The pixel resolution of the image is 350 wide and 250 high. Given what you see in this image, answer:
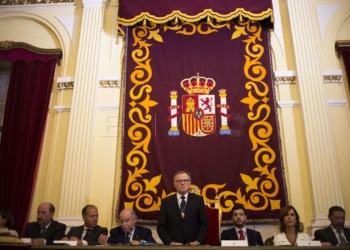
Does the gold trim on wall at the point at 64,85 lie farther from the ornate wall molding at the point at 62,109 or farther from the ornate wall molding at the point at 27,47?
the ornate wall molding at the point at 27,47

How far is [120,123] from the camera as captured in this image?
18.0ft

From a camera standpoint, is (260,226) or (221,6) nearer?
(260,226)

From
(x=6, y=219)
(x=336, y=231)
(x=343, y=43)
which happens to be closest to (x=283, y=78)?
(x=343, y=43)

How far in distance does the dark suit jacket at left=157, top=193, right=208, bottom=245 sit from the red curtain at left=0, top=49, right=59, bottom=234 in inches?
83.6

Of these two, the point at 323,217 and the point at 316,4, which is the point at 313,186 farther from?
the point at 316,4

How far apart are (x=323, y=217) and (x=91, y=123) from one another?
3.14 meters

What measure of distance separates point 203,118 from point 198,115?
0.08m

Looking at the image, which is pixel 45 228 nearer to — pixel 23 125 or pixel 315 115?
pixel 23 125

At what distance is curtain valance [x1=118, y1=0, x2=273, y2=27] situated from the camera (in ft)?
18.9

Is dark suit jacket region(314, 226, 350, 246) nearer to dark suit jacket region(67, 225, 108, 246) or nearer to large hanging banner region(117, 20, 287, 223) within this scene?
large hanging banner region(117, 20, 287, 223)

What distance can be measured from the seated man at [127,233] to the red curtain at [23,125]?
1.55 meters

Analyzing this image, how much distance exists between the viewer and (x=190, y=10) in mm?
5883

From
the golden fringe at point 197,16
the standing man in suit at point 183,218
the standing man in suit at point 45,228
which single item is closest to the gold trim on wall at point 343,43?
the golden fringe at point 197,16

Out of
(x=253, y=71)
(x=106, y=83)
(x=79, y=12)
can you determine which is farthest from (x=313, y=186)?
(x=79, y=12)
